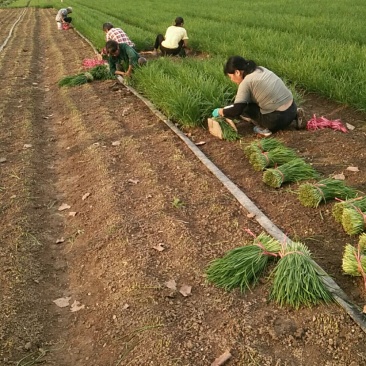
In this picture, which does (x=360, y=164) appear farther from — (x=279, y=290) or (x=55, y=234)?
(x=55, y=234)

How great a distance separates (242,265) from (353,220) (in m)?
0.86

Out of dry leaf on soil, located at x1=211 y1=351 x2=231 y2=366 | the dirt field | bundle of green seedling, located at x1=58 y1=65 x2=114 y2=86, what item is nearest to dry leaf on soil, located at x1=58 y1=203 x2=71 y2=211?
the dirt field

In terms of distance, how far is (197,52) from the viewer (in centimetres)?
942

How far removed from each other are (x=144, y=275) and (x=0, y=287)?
943 mm

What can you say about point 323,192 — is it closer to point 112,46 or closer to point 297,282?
point 297,282

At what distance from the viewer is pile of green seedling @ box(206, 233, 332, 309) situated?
93.1 inches

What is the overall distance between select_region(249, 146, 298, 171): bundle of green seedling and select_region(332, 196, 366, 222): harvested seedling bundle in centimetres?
91

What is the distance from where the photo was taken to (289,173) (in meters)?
3.64

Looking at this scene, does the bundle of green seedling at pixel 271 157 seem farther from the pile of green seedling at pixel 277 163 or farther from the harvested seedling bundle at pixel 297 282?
the harvested seedling bundle at pixel 297 282

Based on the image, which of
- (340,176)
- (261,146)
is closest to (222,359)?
(340,176)

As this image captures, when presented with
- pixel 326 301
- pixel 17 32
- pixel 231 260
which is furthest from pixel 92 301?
pixel 17 32

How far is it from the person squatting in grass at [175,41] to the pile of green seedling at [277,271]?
665 centimetres

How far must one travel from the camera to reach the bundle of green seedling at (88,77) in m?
7.47

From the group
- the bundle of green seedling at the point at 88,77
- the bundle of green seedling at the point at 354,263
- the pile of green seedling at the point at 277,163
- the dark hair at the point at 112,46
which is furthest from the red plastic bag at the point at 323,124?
the bundle of green seedling at the point at 88,77
